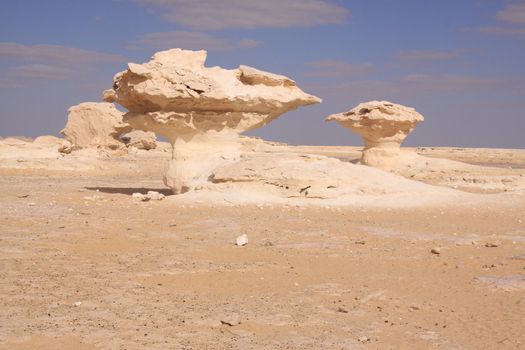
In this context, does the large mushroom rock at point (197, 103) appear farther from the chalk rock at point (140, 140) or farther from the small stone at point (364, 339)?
the chalk rock at point (140, 140)

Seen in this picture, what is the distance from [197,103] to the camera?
1585 cm

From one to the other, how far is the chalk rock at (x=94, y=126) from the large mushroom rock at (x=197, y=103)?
55.5ft

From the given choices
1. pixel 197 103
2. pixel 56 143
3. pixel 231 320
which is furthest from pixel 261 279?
pixel 56 143

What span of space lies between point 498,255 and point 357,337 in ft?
13.8

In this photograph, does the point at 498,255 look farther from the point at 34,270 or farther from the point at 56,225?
the point at 56,225

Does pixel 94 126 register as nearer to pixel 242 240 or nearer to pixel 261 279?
pixel 242 240

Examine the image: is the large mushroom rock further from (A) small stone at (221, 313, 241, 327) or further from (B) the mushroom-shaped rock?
(A) small stone at (221, 313, 241, 327)

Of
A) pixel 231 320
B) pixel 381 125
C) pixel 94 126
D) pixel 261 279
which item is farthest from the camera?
pixel 94 126

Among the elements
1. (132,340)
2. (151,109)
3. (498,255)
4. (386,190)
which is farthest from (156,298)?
(151,109)

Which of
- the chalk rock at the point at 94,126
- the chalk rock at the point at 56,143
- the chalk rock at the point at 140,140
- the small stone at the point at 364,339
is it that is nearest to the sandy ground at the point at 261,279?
the small stone at the point at 364,339

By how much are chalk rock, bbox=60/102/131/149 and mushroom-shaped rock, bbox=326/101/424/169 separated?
11854mm

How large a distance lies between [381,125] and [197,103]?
10.9 m

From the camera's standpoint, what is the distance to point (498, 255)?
8.92 metres

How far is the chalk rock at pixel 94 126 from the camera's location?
33094 mm
